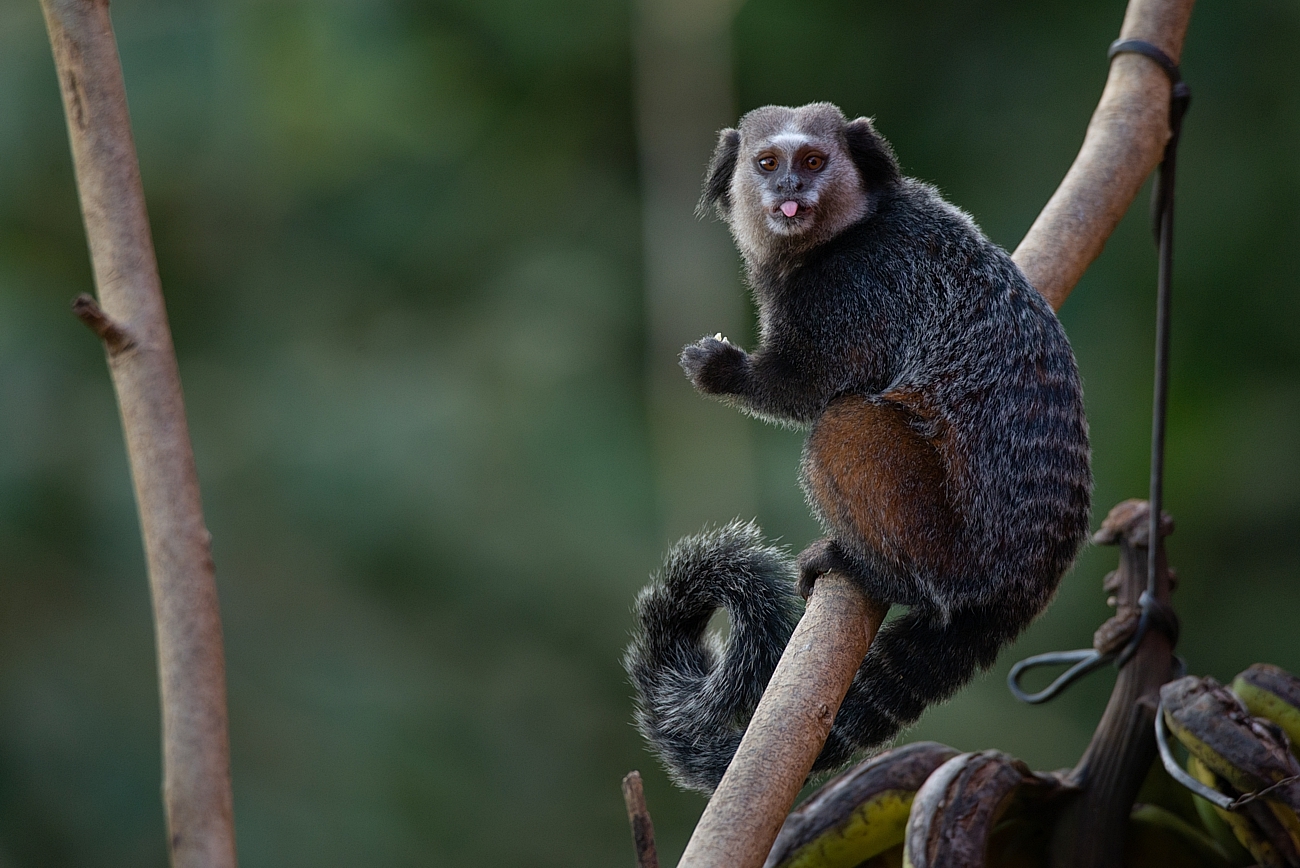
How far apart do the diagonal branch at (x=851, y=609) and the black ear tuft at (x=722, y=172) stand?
523 millimetres

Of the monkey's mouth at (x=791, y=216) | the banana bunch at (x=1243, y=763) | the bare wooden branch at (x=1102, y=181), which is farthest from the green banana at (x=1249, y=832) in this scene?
the monkey's mouth at (x=791, y=216)

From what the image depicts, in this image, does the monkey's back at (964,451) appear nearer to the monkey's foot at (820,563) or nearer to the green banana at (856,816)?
the monkey's foot at (820,563)

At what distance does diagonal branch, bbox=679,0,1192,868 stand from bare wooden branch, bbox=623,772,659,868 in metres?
0.09

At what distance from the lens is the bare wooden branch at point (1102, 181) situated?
202cm

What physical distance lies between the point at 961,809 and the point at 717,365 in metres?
0.89

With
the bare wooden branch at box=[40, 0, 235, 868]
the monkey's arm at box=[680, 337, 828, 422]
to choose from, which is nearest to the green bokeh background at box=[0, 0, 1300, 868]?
the monkey's arm at box=[680, 337, 828, 422]

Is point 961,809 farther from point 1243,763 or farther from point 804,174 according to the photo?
point 804,174

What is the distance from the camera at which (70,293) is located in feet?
15.6

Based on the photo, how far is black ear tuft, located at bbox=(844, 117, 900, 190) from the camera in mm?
2047

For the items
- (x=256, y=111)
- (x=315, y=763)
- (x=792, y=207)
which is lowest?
(x=315, y=763)

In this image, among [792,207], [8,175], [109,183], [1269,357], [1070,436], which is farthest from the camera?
[8,175]

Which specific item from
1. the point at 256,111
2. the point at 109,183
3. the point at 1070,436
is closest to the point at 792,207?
the point at 1070,436

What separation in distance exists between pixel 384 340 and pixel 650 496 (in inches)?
50.1

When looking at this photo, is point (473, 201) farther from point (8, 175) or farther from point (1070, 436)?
point (1070, 436)
